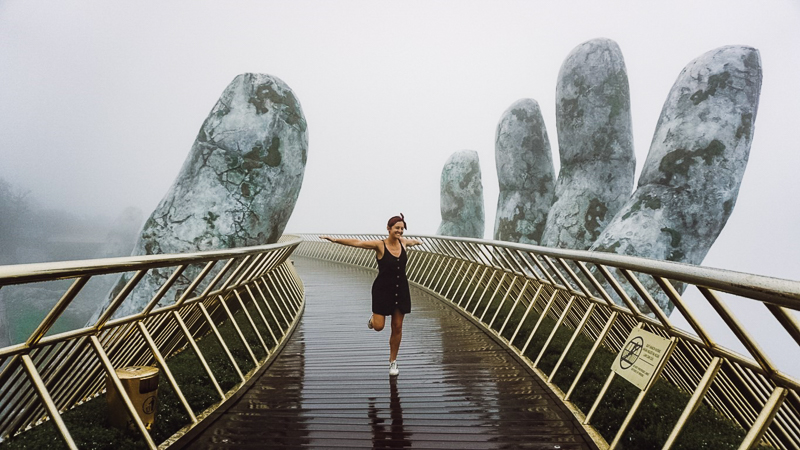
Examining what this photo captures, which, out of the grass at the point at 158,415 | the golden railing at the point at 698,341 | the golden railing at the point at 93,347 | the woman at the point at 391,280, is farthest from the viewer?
the woman at the point at 391,280

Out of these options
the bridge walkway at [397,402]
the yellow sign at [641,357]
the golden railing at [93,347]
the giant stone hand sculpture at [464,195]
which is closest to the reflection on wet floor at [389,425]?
the bridge walkway at [397,402]

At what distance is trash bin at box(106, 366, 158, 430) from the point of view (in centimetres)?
315

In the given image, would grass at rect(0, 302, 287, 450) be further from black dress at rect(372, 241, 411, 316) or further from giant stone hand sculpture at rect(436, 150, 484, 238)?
giant stone hand sculpture at rect(436, 150, 484, 238)

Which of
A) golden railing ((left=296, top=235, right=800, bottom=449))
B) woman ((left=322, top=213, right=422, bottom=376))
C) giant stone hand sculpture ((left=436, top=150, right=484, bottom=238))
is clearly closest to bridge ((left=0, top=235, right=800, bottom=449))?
golden railing ((left=296, top=235, right=800, bottom=449))

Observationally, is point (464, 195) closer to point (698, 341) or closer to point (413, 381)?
point (413, 381)

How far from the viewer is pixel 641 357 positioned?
280cm

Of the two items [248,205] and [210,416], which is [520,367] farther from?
[248,205]

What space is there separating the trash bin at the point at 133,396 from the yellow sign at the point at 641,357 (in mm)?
2904

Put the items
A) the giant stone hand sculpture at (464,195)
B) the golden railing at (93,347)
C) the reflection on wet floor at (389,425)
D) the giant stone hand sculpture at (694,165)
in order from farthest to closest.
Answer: the giant stone hand sculpture at (464,195), the giant stone hand sculpture at (694,165), the reflection on wet floor at (389,425), the golden railing at (93,347)

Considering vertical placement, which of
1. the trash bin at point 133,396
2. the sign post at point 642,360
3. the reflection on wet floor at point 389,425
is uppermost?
the sign post at point 642,360

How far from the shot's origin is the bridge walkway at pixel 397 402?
3.34 meters

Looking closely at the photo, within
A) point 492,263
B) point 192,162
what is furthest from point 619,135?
point 192,162

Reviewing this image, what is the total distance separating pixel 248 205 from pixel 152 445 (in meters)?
7.67

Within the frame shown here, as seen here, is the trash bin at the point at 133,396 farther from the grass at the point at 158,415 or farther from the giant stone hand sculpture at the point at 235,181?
the giant stone hand sculpture at the point at 235,181
